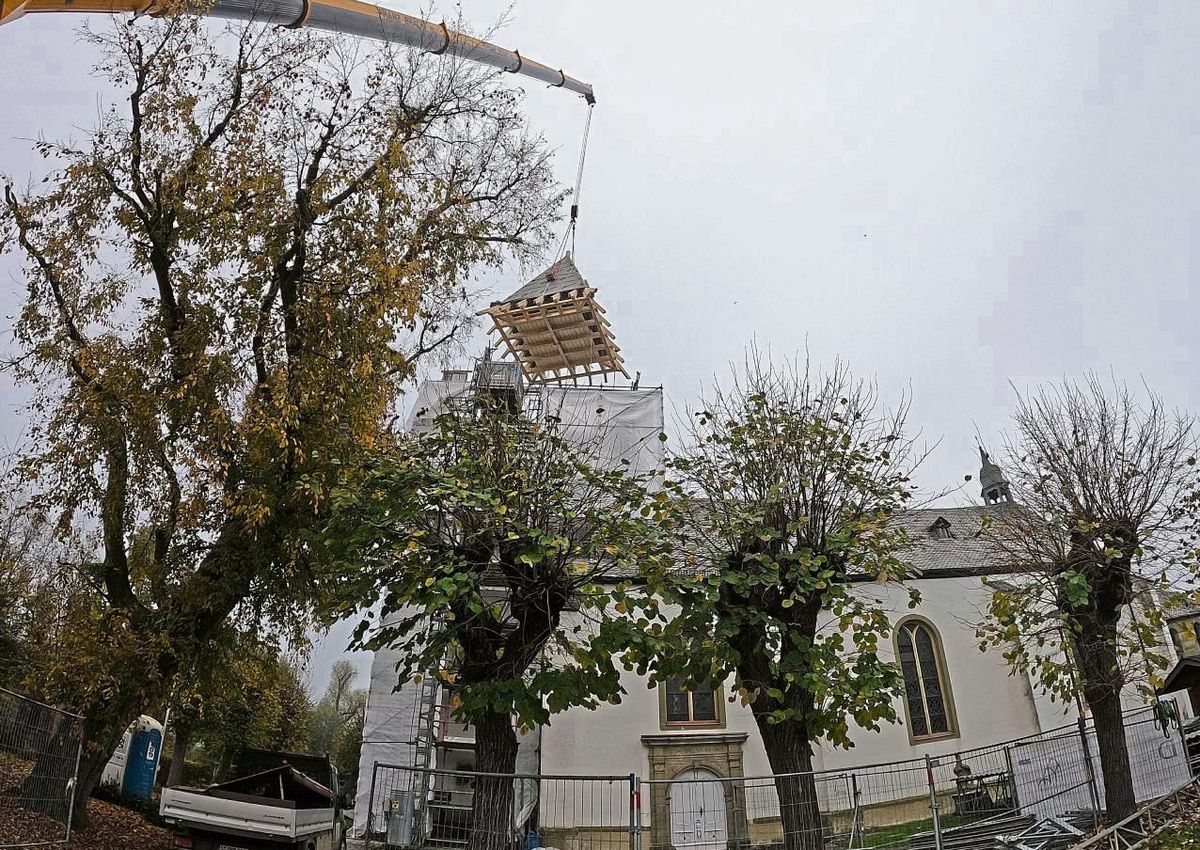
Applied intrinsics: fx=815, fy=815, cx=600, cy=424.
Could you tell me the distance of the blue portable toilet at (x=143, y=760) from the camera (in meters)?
22.8

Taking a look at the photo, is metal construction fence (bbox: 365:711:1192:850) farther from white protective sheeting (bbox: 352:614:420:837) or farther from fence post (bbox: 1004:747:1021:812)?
white protective sheeting (bbox: 352:614:420:837)

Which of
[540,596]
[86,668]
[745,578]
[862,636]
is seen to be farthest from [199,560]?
[862,636]

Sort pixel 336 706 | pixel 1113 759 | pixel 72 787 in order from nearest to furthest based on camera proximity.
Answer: pixel 72 787 → pixel 1113 759 → pixel 336 706

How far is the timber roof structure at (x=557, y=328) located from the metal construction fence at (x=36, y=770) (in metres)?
17.6

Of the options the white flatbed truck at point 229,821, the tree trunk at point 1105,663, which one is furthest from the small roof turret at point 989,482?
the white flatbed truck at point 229,821

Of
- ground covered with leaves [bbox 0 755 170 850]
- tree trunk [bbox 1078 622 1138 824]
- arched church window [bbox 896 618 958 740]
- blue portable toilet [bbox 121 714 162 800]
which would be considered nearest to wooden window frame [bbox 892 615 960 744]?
arched church window [bbox 896 618 958 740]

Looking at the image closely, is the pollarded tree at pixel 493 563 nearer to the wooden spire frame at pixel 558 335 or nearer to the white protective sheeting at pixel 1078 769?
the white protective sheeting at pixel 1078 769

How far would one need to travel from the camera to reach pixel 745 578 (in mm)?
10227

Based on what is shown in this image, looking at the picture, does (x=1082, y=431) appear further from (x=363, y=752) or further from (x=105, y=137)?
(x=363, y=752)

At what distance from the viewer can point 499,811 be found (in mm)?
9602

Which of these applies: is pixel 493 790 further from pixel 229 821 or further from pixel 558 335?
pixel 558 335

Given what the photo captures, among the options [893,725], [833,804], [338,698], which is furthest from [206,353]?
[338,698]

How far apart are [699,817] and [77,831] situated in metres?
10.5

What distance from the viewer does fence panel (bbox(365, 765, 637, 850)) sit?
9.69 metres
